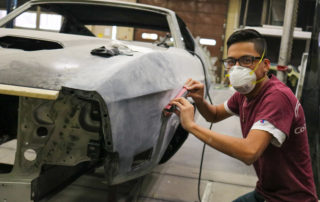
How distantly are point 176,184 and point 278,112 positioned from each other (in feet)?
5.57

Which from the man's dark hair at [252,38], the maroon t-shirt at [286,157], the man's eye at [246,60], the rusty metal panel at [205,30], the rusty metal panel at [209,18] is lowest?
the maroon t-shirt at [286,157]

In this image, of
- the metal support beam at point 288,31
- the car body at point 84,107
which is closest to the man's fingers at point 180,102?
the car body at point 84,107

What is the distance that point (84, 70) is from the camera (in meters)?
1.40

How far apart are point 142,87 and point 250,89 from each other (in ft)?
1.85

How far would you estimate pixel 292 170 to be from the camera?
156cm

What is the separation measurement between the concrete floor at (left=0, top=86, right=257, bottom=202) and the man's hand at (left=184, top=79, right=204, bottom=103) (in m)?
0.86

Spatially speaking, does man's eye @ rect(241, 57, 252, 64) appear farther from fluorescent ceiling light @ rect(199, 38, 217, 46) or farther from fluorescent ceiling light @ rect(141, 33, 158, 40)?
fluorescent ceiling light @ rect(199, 38, 217, 46)

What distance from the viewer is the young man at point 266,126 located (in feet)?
4.54

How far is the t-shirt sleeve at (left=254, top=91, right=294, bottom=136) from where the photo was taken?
1.38 m

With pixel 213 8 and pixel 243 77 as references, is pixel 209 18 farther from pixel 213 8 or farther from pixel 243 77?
pixel 243 77

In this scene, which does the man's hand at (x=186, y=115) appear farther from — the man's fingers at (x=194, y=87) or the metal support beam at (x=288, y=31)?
the metal support beam at (x=288, y=31)

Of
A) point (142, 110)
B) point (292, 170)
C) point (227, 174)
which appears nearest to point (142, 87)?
point (142, 110)

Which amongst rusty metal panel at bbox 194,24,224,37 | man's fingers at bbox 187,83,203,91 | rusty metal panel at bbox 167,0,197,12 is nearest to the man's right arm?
man's fingers at bbox 187,83,203,91

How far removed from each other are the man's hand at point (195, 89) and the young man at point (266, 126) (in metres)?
0.34
